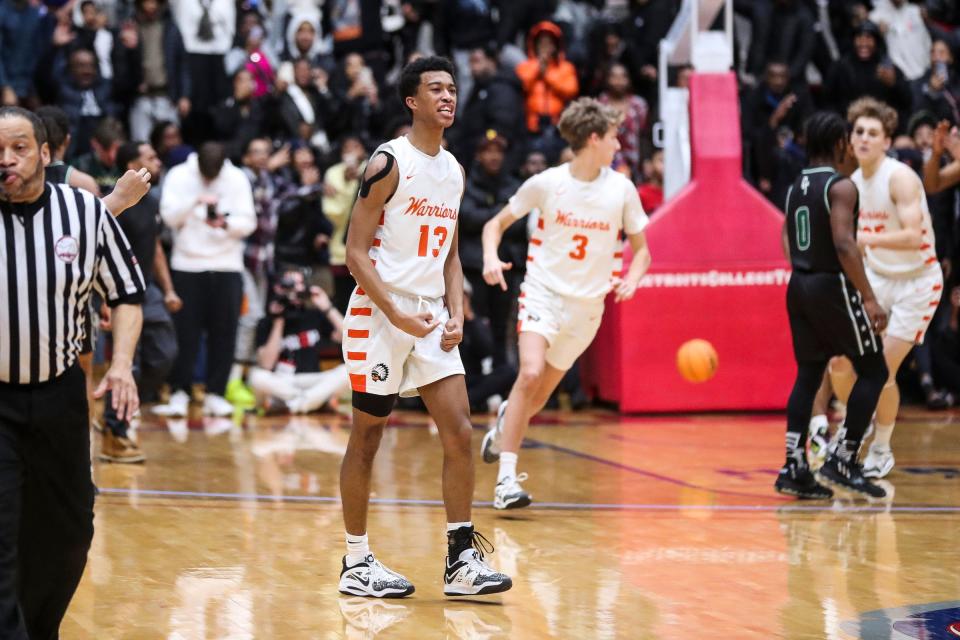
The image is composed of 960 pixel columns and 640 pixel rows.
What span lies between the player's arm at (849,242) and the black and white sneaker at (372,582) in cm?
343

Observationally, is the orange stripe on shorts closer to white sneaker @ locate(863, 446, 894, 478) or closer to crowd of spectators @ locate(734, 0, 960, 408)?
white sneaker @ locate(863, 446, 894, 478)

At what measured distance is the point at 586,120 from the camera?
26.0 ft

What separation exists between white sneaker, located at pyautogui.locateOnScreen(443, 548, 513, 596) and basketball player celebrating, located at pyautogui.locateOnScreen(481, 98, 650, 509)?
2091 mm

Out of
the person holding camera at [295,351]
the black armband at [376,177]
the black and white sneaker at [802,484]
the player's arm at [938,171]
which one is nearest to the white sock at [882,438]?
the black and white sneaker at [802,484]

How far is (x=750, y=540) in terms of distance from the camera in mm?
7070

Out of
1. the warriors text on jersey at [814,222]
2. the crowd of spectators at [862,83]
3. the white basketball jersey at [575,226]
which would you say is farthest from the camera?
the crowd of spectators at [862,83]

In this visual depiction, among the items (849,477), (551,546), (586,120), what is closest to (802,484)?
(849,477)

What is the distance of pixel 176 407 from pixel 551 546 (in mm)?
5975

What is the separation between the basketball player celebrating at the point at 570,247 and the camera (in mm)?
7965

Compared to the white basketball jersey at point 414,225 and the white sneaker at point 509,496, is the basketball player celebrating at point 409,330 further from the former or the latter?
the white sneaker at point 509,496

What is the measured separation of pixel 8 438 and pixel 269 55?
11.3 m

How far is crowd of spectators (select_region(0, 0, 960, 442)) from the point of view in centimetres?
1228

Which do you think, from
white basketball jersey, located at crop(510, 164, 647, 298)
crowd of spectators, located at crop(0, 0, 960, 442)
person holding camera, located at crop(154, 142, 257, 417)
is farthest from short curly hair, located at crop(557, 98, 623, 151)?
person holding camera, located at crop(154, 142, 257, 417)

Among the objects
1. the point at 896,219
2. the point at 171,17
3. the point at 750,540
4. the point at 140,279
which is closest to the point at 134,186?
the point at 140,279
